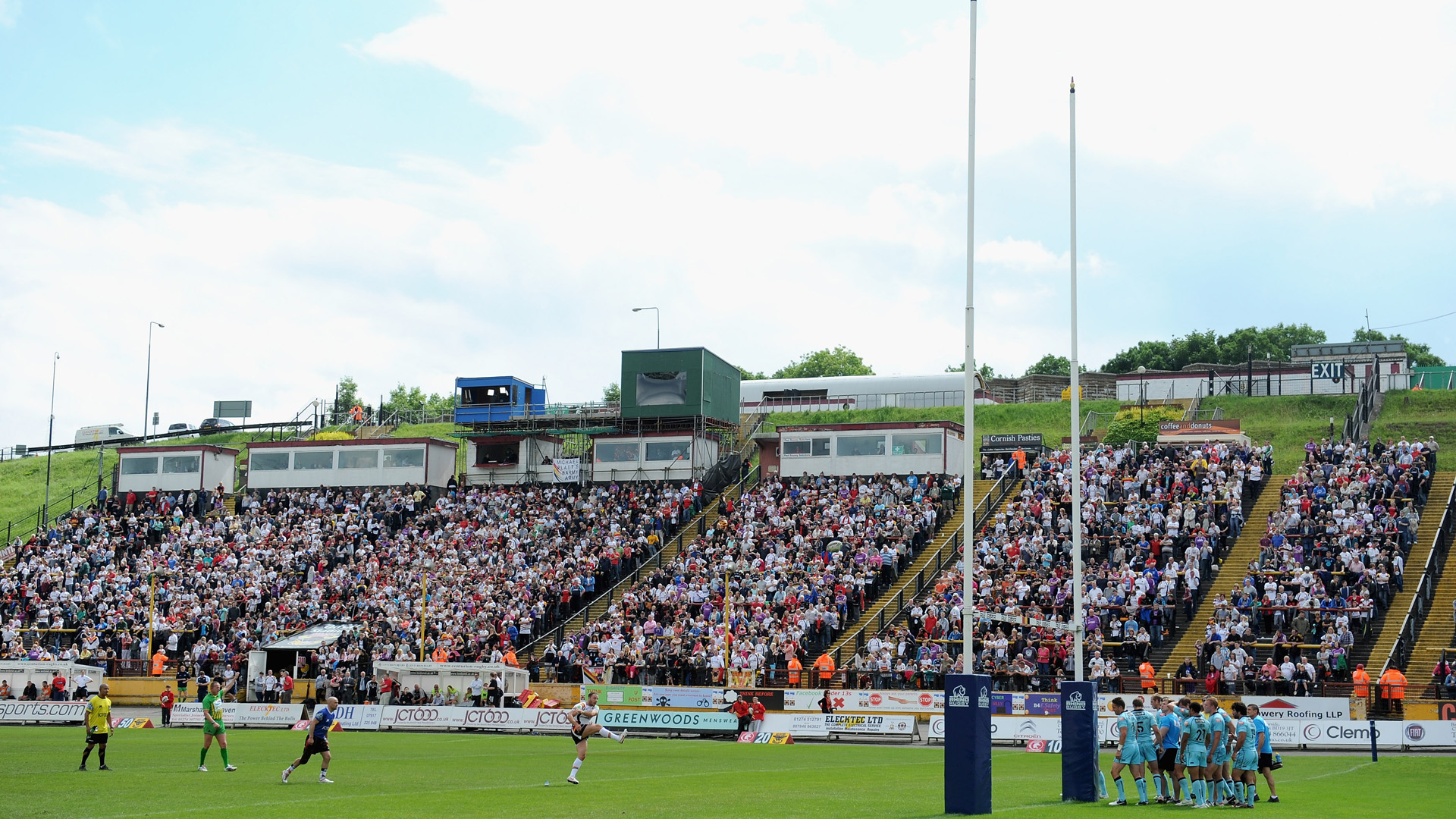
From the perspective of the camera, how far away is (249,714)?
4606cm

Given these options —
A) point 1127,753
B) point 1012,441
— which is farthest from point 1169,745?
point 1012,441

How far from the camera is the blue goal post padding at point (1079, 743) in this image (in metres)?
22.0

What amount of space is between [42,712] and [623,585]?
68.7ft

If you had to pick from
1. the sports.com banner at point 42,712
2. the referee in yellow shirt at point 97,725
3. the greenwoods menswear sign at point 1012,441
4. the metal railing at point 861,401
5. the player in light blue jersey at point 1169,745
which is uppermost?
the metal railing at point 861,401

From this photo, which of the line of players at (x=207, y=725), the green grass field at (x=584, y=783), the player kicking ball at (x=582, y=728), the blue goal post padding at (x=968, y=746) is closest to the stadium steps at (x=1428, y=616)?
the green grass field at (x=584, y=783)

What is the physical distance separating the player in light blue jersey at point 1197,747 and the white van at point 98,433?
100m

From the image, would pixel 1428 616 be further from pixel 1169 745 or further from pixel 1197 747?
pixel 1197 747

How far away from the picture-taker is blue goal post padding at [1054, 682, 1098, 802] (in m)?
22.0

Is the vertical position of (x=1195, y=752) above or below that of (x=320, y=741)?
above

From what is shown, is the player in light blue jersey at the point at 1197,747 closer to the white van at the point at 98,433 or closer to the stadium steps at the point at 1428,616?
the stadium steps at the point at 1428,616

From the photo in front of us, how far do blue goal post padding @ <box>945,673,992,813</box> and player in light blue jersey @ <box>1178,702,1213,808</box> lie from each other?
4268mm

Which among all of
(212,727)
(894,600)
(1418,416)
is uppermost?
(1418,416)

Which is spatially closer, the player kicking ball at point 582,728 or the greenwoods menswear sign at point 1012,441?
the player kicking ball at point 582,728

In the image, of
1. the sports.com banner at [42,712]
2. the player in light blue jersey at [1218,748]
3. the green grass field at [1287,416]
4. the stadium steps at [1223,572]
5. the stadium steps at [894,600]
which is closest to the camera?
the player in light blue jersey at [1218,748]
